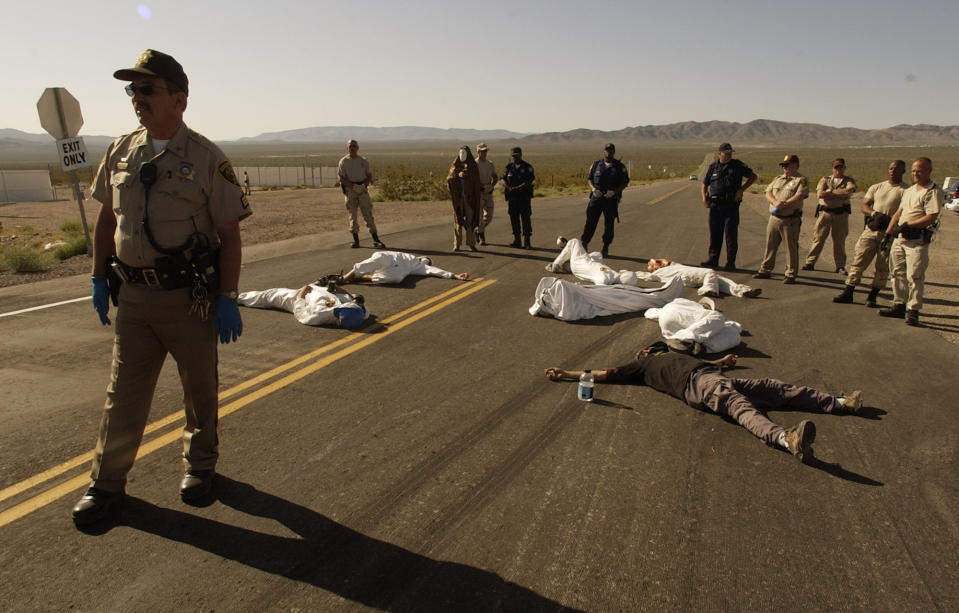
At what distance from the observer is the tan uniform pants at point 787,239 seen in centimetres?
997

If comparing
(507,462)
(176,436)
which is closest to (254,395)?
(176,436)

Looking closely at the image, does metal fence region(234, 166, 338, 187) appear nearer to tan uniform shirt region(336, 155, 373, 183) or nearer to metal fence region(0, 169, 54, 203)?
metal fence region(0, 169, 54, 203)

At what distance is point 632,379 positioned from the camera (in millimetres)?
5465

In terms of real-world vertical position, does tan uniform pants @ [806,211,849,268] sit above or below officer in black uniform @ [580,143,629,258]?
below

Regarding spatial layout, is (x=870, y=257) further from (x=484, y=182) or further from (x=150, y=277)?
(x=150, y=277)

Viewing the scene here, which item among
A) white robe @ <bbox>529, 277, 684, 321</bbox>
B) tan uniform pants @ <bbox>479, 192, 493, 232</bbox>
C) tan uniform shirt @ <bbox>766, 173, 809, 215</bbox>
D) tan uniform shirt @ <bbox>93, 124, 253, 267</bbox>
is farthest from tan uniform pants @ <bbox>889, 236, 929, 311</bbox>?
tan uniform shirt @ <bbox>93, 124, 253, 267</bbox>

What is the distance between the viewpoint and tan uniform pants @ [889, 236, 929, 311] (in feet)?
24.7

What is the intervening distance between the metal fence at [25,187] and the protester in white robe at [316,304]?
3152 cm

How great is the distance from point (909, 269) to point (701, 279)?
259 centimetres

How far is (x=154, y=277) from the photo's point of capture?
10.9 ft

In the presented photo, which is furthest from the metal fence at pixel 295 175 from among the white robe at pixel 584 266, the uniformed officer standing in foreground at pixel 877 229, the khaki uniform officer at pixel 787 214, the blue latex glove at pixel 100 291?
the blue latex glove at pixel 100 291

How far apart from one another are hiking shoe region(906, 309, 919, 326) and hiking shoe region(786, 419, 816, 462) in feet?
15.7

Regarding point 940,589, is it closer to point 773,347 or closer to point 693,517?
point 693,517

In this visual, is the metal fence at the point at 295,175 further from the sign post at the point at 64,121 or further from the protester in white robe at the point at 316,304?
the protester in white robe at the point at 316,304
